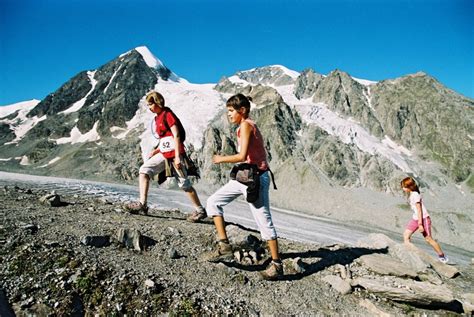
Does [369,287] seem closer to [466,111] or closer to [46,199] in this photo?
[46,199]

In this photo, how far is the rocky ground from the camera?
5.31 m

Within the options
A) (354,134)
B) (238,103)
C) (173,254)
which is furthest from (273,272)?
(354,134)

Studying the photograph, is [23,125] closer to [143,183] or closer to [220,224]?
[143,183]

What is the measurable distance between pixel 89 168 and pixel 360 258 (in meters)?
88.2

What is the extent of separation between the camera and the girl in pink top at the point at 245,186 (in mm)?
6215

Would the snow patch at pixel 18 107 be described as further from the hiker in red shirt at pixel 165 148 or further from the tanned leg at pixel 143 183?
the hiker in red shirt at pixel 165 148

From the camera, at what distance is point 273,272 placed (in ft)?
21.8

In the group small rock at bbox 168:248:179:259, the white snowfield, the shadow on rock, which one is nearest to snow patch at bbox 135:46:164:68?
the white snowfield

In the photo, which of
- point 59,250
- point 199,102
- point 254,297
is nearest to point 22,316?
point 59,250

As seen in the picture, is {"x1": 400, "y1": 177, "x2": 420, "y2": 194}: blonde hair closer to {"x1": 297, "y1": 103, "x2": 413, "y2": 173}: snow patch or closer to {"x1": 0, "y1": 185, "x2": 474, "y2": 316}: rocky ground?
{"x1": 0, "y1": 185, "x2": 474, "y2": 316}: rocky ground

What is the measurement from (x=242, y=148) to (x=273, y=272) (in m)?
2.51

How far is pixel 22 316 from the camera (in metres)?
4.73

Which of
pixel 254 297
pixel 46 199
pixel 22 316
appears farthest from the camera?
pixel 46 199

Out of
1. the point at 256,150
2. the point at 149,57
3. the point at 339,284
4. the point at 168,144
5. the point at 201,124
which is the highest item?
the point at 149,57
